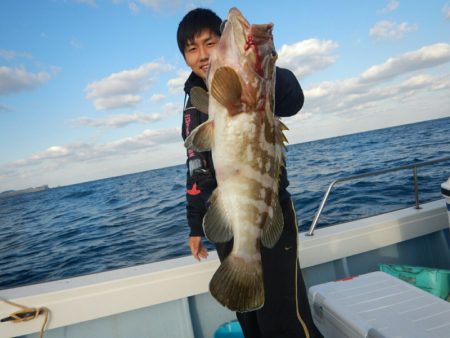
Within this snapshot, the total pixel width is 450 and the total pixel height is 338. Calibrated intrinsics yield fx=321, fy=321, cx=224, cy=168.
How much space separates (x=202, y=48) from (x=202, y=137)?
37.3 inches

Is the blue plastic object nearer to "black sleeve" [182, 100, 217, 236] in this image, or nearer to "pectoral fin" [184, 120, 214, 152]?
"black sleeve" [182, 100, 217, 236]

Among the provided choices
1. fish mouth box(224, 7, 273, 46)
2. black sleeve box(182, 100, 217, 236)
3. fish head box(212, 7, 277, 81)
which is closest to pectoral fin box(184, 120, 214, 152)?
fish head box(212, 7, 277, 81)

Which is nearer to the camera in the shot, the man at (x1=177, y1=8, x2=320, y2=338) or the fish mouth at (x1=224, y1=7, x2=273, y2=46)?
the fish mouth at (x1=224, y1=7, x2=273, y2=46)

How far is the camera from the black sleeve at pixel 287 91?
2125 millimetres

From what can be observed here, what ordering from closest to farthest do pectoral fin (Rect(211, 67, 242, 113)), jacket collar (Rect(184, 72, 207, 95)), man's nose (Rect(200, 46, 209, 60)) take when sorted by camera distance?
1. pectoral fin (Rect(211, 67, 242, 113))
2. man's nose (Rect(200, 46, 209, 60))
3. jacket collar (Rect(184, 72, 207, 95))

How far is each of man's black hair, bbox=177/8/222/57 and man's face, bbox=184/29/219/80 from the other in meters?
0.03

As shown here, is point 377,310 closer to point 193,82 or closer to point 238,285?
point 238,285

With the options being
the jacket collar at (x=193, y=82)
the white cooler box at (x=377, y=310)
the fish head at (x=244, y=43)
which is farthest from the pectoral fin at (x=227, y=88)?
the white cooler box at (x=377, y=310)

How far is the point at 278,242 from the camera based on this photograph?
224 cm

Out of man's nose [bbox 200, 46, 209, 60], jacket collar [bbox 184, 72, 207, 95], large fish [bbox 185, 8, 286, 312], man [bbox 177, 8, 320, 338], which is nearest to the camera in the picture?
large fish [bbox 185, 8, 286, 312]

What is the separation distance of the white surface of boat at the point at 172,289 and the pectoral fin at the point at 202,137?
1789 mm

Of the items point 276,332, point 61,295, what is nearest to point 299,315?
point 276,332

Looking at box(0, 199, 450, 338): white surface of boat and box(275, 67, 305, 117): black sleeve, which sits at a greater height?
box(275, 67, 305, 117): black sleeve

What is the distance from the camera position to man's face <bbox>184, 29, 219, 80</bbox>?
2.37m
